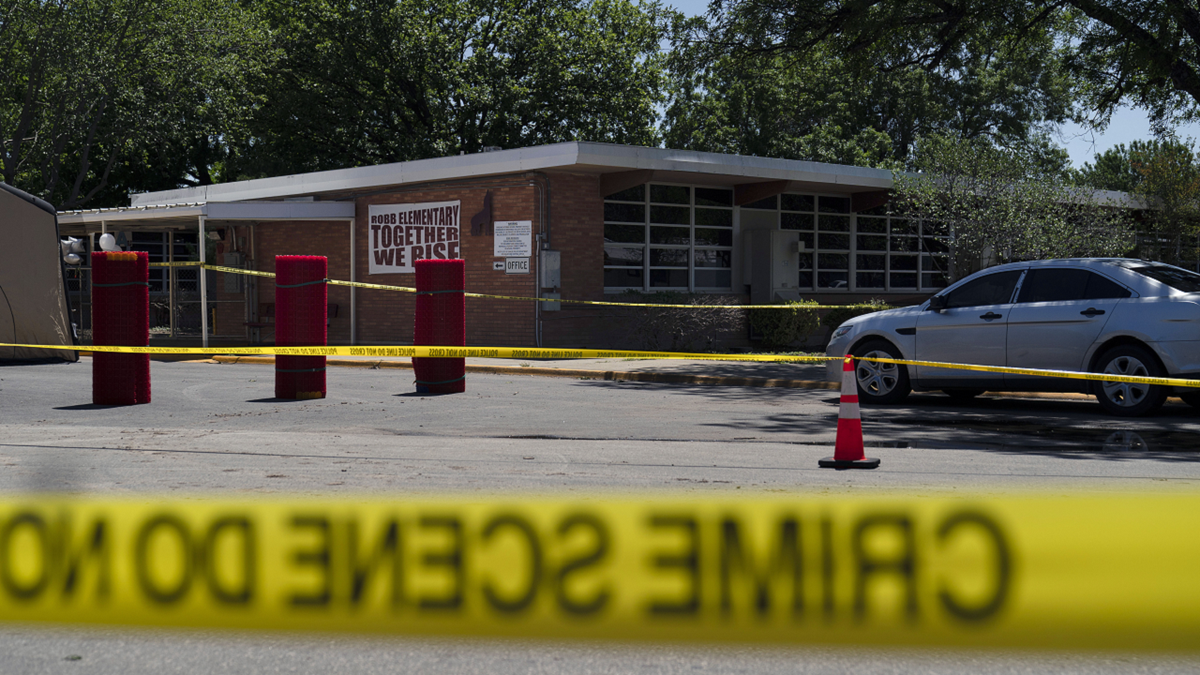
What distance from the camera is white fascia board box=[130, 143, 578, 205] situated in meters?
20.0

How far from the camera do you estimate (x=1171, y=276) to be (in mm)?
11180

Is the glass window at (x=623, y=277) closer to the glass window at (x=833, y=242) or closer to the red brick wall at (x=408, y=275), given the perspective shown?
the red brick wall at (x=408, y=275)

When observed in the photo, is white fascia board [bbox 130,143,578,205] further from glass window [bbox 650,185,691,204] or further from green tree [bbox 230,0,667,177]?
green tree [bbox 230,0,667,177]

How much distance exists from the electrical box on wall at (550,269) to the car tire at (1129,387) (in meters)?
11.1

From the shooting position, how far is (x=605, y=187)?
21.2 m

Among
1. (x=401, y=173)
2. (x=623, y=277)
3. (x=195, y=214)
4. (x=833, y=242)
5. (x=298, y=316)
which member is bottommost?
(x=298, y=316)

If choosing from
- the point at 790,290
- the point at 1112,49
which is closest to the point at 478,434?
the point at 1112,49

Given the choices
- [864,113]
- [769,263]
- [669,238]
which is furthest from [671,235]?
[864,113]

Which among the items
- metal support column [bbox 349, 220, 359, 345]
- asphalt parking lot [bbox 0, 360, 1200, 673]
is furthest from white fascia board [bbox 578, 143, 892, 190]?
asphalt parking lot [bbox 0, 360, 1200, 673]

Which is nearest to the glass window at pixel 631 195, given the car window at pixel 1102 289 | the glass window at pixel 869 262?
the glass window at pixel 869 262

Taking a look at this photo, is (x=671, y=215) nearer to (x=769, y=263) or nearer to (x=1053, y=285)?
(x=769, y=263)

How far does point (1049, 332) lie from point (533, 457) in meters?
6.28

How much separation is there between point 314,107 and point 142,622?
1477 inches

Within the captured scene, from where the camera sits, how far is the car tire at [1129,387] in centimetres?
1068
